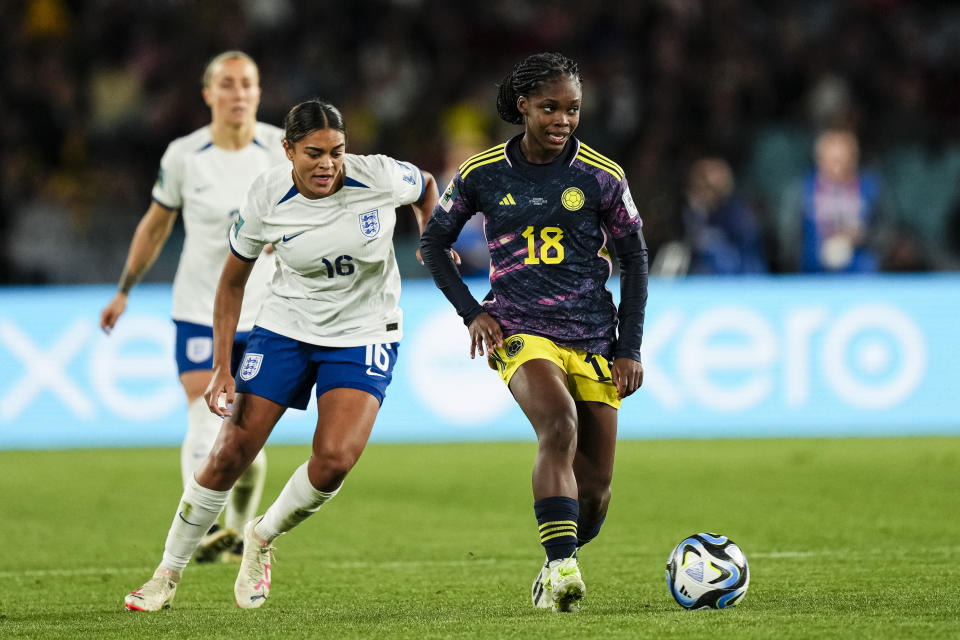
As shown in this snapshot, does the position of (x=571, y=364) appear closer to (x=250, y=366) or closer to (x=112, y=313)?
(x=250, y=366)

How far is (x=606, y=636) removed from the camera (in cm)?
463

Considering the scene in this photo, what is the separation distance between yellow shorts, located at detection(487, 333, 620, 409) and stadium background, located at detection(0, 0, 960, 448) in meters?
6.33

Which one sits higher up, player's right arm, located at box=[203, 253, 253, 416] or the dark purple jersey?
the dark purple jersey

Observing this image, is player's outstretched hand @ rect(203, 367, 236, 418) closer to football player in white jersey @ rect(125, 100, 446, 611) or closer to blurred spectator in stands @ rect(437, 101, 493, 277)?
football player in white jersey @ rect(125, 100, 446, 611)

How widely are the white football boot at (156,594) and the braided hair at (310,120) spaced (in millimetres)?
1748

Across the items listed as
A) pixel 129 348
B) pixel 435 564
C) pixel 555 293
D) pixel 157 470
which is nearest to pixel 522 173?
pixel 555 293

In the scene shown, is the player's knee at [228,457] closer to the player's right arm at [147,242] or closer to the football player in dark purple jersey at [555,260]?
the football player in dark purple jersey at [555,260]

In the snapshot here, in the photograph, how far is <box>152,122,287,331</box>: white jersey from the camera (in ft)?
23.8

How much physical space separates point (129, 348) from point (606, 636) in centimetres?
794

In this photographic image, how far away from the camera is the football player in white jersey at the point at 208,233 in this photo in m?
7.18

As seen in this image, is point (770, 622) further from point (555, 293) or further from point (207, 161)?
point (207, 161)

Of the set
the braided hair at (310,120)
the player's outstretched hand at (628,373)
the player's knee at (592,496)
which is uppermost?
the braided hair at (310,120)

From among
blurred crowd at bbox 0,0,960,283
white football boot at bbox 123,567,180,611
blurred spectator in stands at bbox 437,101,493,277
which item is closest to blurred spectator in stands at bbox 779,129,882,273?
blurred crowd at bbox 0,0,960,283

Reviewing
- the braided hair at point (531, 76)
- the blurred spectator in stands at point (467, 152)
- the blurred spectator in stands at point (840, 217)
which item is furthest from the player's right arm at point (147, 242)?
the blurred spectator in stands at point (840, 217)
